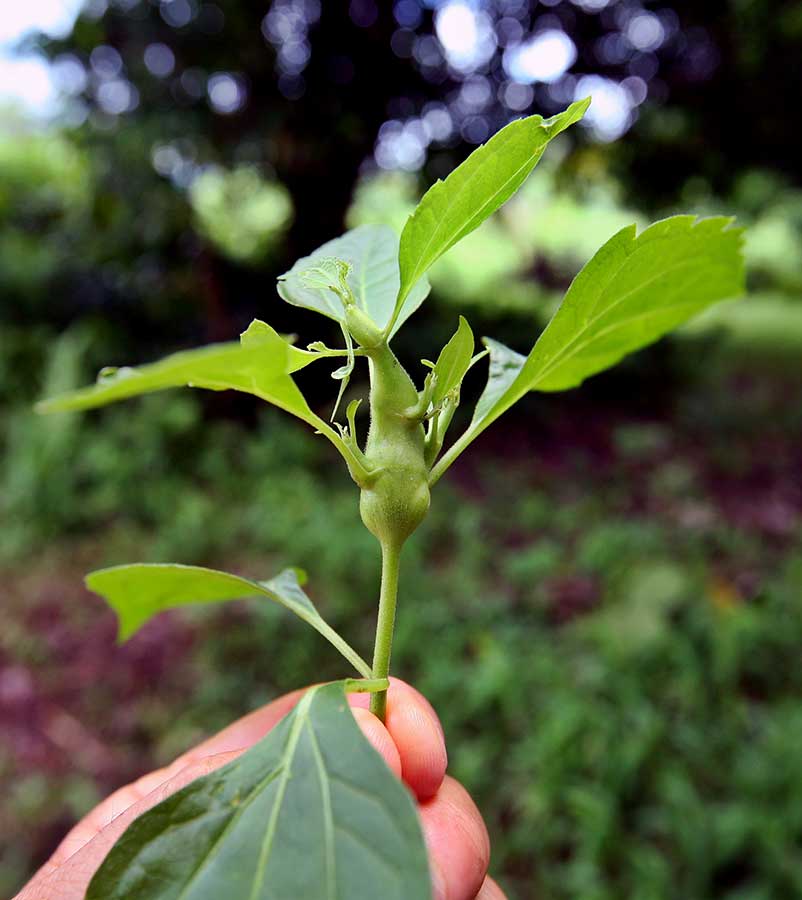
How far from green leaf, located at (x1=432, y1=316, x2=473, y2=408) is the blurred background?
56.0 inches

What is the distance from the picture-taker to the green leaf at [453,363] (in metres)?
0.52

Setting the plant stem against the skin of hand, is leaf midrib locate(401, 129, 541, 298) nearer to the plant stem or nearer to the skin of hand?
the plant stem

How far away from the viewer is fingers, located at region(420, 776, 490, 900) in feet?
2.23

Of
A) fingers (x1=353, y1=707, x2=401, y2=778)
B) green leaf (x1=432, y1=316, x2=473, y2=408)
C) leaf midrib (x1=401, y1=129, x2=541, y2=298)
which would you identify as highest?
leaf midrib (x1=401, y1=129, x2=541, y2=298)

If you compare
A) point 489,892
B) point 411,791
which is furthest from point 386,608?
point 489,892

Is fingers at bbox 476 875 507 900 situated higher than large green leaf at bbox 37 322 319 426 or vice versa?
large green leaf at bbox 37 322 319 426

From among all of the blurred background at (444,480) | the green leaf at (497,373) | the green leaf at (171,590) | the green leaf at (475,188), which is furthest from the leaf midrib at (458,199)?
the blurred background at (444,480)

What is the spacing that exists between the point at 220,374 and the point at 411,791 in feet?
1.78

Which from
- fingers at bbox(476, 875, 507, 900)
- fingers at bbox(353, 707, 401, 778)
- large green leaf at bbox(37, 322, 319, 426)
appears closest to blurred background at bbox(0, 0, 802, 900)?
fingers at bbox(476, 875, 507, 900)

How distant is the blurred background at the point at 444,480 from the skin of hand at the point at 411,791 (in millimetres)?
1008

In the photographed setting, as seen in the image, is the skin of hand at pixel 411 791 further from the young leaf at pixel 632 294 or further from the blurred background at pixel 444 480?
the blurred background at pixel 444 480

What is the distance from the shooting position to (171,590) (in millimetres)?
598

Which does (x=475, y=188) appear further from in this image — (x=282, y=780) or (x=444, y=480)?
(x=444, y=480)

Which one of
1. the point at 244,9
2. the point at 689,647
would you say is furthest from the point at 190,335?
the point at 689,647
